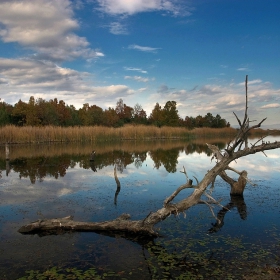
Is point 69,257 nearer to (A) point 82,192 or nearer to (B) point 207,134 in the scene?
(A) point 82,192

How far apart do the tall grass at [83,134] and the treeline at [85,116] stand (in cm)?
1051

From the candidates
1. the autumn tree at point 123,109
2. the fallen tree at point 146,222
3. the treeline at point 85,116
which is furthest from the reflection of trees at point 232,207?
the autumn tree at point 123,109

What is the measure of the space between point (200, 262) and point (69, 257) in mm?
2407

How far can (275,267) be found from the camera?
16.5ft

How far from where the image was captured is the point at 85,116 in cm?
6838

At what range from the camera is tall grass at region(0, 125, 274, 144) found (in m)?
35.6

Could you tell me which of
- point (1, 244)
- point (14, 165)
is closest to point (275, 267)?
point (1, 244)

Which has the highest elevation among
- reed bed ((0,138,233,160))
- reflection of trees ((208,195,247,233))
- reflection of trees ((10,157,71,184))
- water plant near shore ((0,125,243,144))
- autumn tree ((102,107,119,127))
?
autumn tree ((102,107,119,127))

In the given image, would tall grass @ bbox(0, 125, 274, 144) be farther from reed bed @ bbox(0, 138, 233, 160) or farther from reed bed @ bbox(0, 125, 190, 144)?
reed bed @ bbox(0, 138, 233, 160)

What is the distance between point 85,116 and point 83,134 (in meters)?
27.2

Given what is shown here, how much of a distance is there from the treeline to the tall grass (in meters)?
10.5

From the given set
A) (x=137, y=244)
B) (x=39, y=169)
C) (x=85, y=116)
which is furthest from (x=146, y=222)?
(x=85, y=116)

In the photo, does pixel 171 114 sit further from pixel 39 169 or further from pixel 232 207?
pixel 232 207

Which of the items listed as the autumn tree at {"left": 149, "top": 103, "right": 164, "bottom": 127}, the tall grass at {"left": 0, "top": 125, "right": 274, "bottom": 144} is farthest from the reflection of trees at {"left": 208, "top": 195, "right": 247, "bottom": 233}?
the autumn tree at {"left": 149, "top": 103, "right": 164, "bottom": 127}
